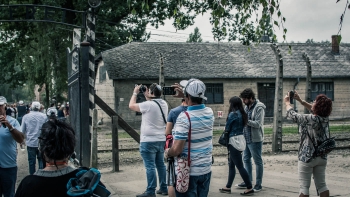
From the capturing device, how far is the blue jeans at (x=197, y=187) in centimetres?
562

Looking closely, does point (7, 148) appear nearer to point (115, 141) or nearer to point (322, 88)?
point (115, 141)

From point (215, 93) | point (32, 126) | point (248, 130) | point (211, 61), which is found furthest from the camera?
point (211, 61)

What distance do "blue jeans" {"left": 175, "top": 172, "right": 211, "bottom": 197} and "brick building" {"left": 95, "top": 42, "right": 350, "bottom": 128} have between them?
27866 mm

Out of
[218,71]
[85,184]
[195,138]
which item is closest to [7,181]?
[195,138]

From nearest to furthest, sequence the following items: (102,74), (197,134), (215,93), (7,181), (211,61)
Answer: (197,134)
(7,181)
(215,93)
(211,61)
(102,74)

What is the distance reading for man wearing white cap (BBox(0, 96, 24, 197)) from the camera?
7023mm

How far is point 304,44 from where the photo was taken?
4284 centimetres

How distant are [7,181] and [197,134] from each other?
9.78 feet

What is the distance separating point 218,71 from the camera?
3738cm

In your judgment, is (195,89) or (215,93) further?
(215,93)

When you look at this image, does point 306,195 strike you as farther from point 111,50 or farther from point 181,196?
point 111,50

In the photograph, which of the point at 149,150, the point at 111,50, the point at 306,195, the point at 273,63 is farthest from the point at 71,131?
the point at 273,63

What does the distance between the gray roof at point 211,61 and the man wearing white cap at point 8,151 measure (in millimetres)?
27206

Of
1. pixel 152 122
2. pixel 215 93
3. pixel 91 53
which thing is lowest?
pixel 152 122
